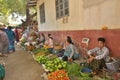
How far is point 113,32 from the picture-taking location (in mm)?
7684

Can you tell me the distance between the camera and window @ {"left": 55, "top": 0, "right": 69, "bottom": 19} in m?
12.5

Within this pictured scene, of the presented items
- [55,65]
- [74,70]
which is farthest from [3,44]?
[74,70]

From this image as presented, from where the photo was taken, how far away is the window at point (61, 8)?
41.1 ft

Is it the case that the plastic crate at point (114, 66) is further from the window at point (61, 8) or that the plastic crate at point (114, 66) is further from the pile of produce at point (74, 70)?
the window at point (61, 8)

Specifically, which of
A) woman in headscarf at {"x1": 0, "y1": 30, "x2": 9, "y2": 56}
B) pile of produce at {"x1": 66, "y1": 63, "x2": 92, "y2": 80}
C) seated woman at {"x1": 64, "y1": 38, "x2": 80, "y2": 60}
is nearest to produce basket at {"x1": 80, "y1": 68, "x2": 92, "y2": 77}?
pile of produce at {"x1": 66, "y1": 63, "x2": 92, "y2": 80}

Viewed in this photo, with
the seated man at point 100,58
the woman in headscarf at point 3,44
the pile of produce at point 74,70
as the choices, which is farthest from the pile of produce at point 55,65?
the woman in headscarf at point 3,44

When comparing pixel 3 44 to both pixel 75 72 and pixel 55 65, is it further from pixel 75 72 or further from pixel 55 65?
pixel 75 72

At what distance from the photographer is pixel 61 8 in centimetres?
1342

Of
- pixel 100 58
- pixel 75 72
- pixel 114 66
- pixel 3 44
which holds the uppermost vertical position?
pixel 3 44

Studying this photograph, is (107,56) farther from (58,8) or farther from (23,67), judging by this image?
(58,8)

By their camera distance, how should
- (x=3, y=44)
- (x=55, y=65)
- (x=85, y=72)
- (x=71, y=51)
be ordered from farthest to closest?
1. (x=3, y=44)
2. (x=71, y=51)
3. (x=55, y=65)
4. (x=85, y=72)

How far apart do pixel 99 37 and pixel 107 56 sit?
97 centimetres

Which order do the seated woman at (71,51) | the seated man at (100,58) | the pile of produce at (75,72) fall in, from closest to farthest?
the pile of produce at (75,72) → the seated man at (100,58) → the seated woman at (71,51)

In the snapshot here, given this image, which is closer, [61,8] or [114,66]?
[114,66]
